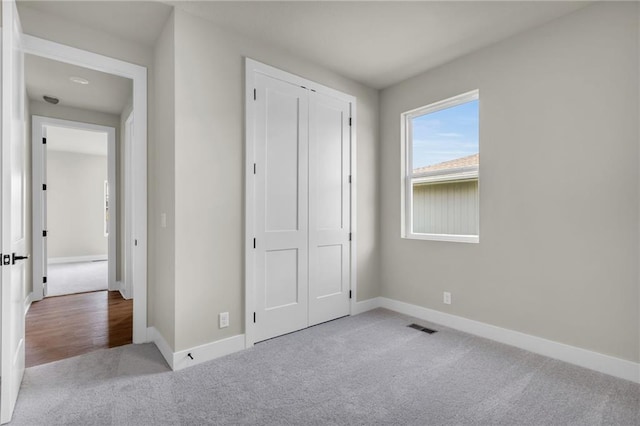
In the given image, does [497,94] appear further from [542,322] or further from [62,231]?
[62,231]

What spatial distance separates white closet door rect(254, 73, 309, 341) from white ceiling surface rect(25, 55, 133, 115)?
191cm

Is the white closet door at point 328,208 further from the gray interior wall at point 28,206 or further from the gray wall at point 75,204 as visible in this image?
the gray wall at point 75,204

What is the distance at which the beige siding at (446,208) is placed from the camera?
3164 millimetres

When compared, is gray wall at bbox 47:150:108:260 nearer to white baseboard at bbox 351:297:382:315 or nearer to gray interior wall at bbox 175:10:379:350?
gray interior wall at bbox 175:10:379:350

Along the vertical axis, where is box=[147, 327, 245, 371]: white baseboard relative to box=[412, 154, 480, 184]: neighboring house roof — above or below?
below

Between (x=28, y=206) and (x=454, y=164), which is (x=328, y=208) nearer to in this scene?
(x=454, y=164)

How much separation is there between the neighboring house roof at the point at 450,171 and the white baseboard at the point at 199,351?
247 centimetres

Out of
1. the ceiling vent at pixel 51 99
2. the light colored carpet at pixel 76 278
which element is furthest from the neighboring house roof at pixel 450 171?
the light colored carpet at pixel 76 278

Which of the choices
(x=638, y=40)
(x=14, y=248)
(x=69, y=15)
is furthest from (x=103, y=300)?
(x=638, y=40)

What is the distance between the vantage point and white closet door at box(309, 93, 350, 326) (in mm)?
3295

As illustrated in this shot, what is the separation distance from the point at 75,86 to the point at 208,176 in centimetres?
250

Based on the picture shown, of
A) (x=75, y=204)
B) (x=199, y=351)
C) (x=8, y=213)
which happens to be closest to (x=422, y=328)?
(x=199, y=351)

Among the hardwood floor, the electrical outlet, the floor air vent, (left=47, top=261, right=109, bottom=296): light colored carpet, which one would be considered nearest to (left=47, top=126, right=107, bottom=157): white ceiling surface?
(left=47, top=261, right=109, bottom=296): light colored carpet

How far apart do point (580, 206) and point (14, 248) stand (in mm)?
3761
